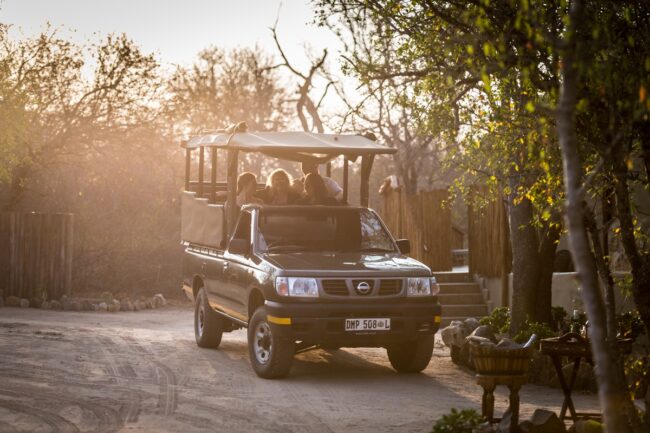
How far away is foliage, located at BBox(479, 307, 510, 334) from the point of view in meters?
14.1

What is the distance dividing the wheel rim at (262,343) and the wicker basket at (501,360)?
380 centimetres

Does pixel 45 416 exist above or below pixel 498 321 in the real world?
below

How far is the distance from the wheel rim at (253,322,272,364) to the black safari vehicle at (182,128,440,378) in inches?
0.4

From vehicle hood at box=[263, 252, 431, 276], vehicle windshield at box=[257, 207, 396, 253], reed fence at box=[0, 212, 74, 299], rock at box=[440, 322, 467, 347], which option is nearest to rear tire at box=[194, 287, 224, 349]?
vehicle windshield at box=[257, 207, 396, 253]

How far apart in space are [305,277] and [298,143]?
2.43 metres

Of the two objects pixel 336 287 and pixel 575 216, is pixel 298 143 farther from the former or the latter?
pixel 575 216

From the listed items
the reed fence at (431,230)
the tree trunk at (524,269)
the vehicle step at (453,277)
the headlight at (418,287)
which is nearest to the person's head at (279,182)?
the headlight at (418,287)

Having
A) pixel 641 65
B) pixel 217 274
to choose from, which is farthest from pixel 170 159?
pixel 641 65

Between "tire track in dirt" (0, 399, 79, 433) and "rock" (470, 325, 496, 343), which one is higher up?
"rock" (470, 325, 496, 343)

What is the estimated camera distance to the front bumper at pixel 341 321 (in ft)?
35.3

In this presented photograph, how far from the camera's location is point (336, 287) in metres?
11.0

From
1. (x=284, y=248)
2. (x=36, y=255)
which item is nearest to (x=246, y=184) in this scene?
(x=284, y=248)

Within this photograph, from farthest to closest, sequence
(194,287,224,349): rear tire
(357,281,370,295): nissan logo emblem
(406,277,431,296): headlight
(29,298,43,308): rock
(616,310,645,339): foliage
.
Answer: (29,298,43,308): rock < (194,287,224,349): rear tire < (616,310,645,339): foliage < (406,277,431,296): headlight < (357,281,370,295): nissan logo emblem

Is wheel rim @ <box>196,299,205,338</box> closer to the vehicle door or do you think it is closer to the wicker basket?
the vehicle door
